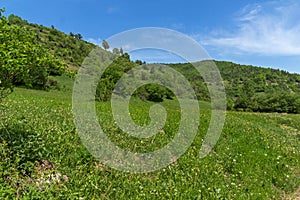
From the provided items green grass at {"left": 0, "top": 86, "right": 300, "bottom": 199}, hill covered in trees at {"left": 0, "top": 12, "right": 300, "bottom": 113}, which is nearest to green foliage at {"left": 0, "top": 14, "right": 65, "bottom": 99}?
hill covered in trees at {"left": 0, "top": 12, "right": 300, "bottom": 113}

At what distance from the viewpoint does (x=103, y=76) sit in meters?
61.6

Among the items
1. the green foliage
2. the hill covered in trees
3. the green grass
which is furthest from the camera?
the hill covered in trees

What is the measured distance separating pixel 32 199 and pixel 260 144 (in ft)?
37.5

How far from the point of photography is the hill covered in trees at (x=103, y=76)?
6.64 m

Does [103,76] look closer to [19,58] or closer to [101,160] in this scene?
[101,160]

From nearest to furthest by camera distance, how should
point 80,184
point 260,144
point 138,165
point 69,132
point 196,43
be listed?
point 80,184
point 138,165
point 196,43
point 69,132
point 260,144

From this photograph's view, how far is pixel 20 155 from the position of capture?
6652 mm

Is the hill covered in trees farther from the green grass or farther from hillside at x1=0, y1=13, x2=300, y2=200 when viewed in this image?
the green grass

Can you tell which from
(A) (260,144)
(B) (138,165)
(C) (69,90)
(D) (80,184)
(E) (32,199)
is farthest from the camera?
(C) (69,90)

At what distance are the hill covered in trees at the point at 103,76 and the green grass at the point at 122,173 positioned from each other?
185 centimetres

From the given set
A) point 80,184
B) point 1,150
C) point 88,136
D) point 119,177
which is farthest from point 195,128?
point 1,150

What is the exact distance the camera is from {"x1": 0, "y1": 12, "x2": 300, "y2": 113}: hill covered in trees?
6645 mm

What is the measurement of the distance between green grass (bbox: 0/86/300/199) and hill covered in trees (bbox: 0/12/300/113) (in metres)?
1.85

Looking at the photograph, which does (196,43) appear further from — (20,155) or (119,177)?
(20,155)
